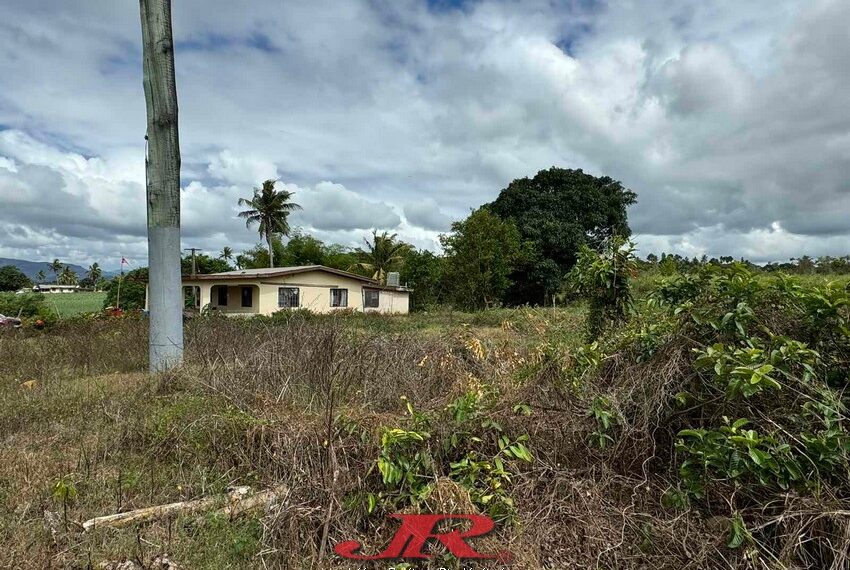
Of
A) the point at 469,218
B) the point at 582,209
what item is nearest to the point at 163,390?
the point at 469,218

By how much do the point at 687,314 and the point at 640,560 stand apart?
1.30 m

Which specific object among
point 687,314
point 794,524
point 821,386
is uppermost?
point 687,314

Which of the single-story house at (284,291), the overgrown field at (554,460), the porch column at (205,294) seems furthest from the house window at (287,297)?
the overgrown field at (554,460)

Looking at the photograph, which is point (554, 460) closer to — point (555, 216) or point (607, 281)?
point (607, 281)

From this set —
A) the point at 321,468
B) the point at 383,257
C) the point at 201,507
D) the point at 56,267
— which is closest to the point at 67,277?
the point at 56,267

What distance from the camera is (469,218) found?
81.5ft

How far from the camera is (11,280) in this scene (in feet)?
169

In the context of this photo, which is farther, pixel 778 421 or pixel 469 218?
pixel 469 218

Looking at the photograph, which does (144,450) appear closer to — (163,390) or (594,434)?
(163,390)

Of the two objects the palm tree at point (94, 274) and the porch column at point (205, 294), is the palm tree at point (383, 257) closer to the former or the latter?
the porch column at point (205, 294)

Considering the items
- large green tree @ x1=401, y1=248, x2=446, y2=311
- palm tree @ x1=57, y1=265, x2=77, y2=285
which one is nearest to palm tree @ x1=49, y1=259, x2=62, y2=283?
palm tree @ x1=57, y1=265, x2=77, y2=285

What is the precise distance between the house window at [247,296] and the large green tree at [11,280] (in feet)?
138

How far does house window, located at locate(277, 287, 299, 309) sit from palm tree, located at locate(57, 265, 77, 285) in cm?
6342

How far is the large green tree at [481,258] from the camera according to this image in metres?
24.4
